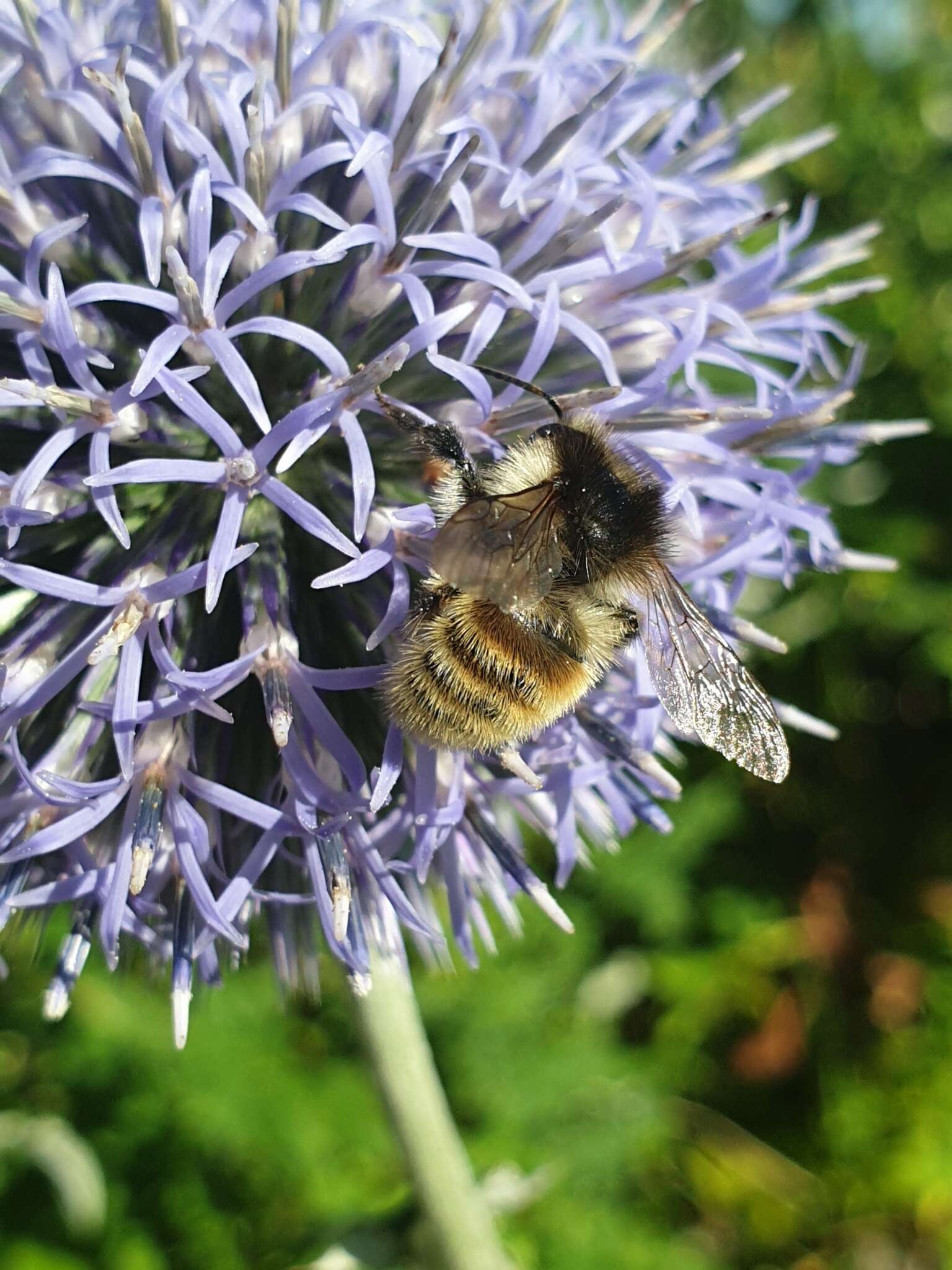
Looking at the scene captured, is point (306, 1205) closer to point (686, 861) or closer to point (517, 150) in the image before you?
point (686, 861)

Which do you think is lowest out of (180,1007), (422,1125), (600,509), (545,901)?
(422,1125)

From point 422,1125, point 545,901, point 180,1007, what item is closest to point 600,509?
point 545,901

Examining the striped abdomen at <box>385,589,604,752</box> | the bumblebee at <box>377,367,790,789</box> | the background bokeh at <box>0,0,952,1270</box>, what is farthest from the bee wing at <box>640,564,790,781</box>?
the background bokeh at <box>0,0,952,1270</box>

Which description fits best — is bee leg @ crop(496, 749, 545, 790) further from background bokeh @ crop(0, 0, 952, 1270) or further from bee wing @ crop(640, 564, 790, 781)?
background bokeh @ crop(0, 0, 952, 1270)

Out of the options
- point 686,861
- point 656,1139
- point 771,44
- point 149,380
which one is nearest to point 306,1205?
point 656,1139

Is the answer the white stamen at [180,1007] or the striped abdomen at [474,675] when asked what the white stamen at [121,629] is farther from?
the white stamen at [180,1007]

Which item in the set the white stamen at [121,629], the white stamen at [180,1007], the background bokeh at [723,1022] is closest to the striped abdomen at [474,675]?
the white stamen at [121,629]

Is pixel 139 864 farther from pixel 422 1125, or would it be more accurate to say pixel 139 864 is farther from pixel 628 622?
pixel 422 1125
